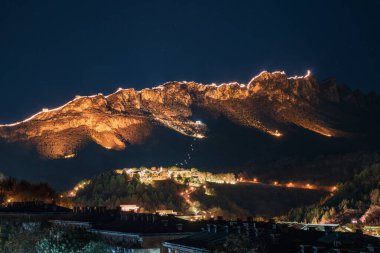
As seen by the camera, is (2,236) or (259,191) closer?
(2,236)

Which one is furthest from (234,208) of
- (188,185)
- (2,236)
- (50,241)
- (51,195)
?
(50,241)

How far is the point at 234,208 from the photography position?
143000 mm

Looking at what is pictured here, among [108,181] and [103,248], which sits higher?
[108,181]

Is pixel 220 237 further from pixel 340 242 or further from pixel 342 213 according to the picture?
pixel 342 213

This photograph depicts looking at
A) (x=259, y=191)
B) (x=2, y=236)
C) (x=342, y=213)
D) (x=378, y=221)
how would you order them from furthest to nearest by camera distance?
1. (x=259, y=191)
2. (x=342, y=213)
3. (x=378, y=221)
4. (x=2, y=236)

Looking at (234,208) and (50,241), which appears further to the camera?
(234,208)

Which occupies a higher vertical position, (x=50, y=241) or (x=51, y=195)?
(x=51, y=195)

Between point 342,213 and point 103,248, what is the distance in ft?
185

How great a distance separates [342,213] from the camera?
9131 centimetres

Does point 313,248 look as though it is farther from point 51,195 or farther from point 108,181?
point 108,181

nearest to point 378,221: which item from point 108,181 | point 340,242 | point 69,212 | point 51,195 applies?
point 69,212

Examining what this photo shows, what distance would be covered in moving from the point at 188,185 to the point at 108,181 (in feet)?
60.9

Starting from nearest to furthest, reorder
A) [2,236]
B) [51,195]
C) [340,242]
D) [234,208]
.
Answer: [340,242] < [2,236] < [51,195] < [234,208]

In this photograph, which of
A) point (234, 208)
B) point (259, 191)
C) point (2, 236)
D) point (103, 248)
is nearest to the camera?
point (103, 248)
